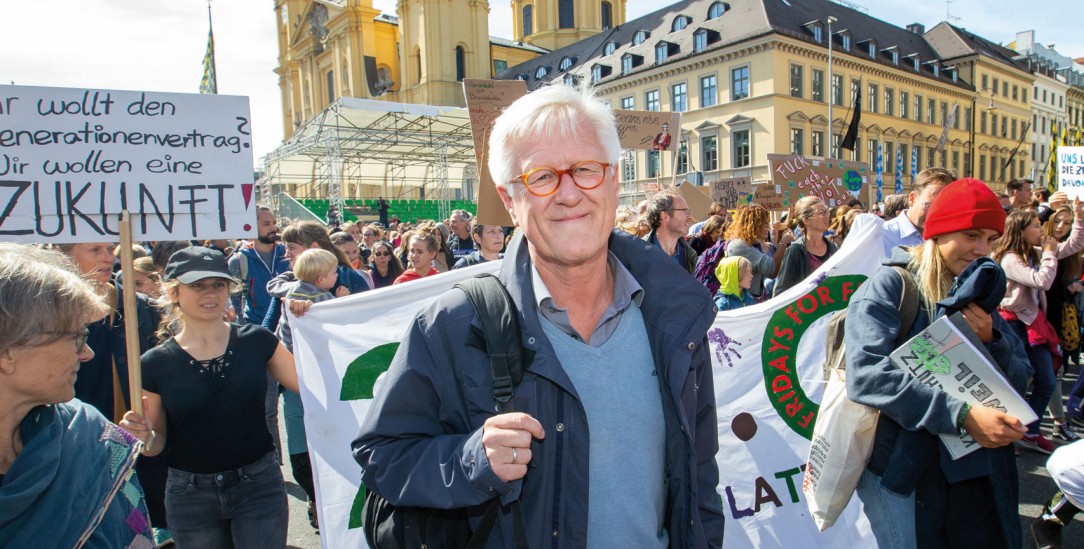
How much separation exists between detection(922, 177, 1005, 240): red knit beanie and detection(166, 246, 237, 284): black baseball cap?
9.79 ft

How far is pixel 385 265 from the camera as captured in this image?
272 inches

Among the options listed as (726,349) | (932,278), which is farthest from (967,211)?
(726,349)

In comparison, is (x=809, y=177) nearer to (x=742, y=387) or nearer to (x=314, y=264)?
(x=742, y=387)

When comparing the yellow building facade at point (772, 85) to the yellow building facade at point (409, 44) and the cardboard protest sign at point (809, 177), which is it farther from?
the cardboard protest sign at point (809, 177)

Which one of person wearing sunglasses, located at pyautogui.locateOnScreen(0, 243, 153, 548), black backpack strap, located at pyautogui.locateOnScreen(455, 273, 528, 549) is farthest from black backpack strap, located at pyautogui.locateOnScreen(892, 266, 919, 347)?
person wearing sunglasses, located at pyautogui.locateOnScreen(0, 243, 153, 548)

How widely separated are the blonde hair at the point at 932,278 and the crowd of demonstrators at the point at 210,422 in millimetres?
2744

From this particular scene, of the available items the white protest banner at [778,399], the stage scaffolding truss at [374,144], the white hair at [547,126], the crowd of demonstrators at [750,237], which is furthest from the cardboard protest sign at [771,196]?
the stage scaffolding truss at [374,144]

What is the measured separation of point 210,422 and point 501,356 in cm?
183

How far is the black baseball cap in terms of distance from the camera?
281 centimetres

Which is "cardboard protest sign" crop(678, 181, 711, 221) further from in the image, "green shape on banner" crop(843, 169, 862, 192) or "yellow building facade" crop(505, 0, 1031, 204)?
"yellow building facade" crop(505, 0, 1031, 204)

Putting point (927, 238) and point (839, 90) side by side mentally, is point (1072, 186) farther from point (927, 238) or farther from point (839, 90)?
point (839, 90)

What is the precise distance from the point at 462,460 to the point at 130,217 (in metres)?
2.14

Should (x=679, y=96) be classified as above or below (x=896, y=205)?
above

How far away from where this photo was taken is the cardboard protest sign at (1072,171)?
7.57 m
